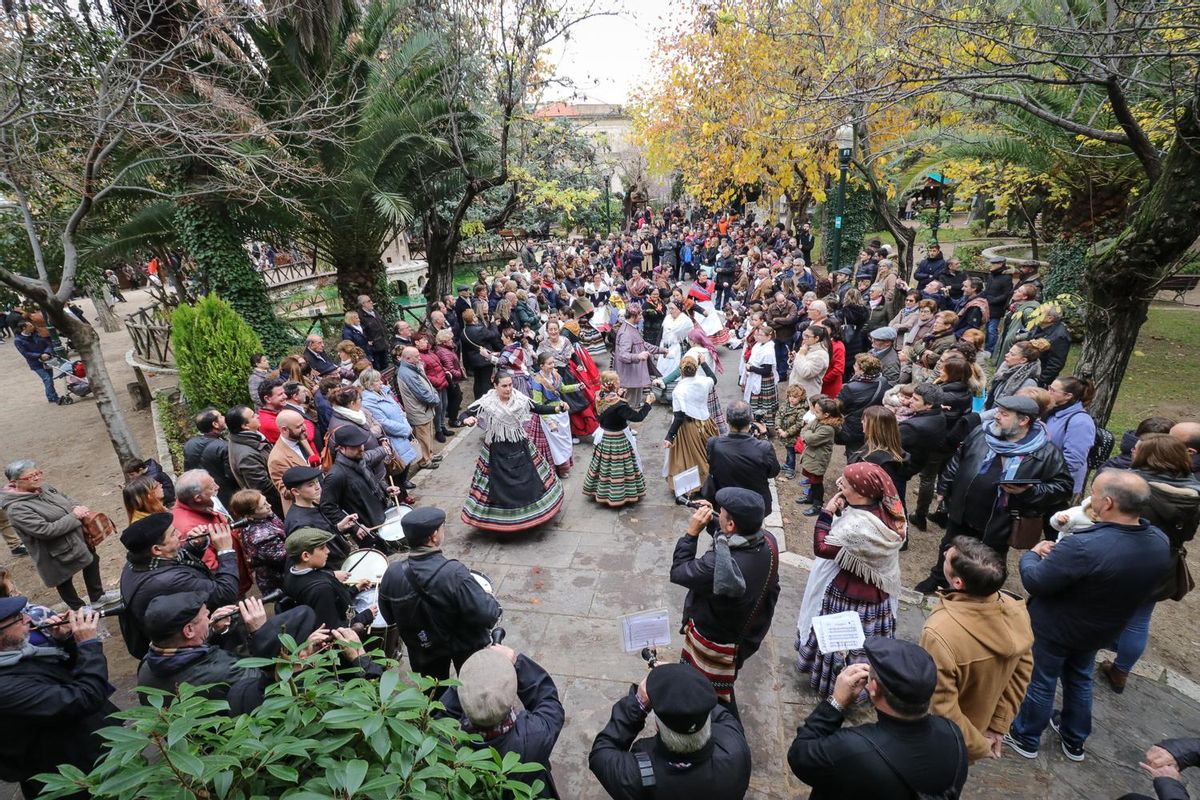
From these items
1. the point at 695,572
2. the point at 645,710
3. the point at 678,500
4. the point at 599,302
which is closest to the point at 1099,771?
the point at 695,572

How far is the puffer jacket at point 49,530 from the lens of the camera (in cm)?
448

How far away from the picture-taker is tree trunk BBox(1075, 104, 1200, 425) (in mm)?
4781

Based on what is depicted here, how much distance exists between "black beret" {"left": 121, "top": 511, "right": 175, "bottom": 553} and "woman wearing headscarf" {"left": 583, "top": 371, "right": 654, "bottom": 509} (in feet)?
13.0

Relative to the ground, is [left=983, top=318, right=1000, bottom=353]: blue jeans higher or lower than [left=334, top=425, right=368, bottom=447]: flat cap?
lower

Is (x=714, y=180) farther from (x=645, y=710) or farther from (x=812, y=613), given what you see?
(x=645, y=710)

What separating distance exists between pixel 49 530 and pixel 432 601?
147 inches

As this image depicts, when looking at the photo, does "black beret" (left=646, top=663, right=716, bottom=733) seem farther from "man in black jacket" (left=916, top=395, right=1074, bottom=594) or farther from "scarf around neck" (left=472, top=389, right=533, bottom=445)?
"scarf around neck" (left=472, top=389, right=533, bottom=445)

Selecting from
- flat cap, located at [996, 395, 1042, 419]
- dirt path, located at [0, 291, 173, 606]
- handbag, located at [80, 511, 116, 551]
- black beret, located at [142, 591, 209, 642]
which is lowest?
dirt path, located at [0, 291, 173, 606]

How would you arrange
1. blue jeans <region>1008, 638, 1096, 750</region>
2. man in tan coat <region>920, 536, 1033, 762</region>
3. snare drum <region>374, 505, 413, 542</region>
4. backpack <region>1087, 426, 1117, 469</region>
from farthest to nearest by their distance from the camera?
backpack <region>1087, 426, 1117, 469</region>, snare drum <region>374, 505, 413, 542</region>, blue jeans <region>1008, 638, 1096, 750</region>, man in tan coat <region>920, 536, 1033, 762</region>

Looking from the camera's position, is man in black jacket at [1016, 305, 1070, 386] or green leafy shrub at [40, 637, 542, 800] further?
man in black jacket at [1016, 305, 1070, 386]

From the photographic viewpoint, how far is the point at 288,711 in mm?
1916

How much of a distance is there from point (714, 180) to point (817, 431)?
1341 cm

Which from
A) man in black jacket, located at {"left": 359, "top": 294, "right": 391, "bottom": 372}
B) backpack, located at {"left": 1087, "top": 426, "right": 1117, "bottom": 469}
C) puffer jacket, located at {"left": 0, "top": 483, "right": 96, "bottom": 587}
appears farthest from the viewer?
man in black jacket, located at {"left": 359, "top": 294, "right": 391, "bottom": 372}

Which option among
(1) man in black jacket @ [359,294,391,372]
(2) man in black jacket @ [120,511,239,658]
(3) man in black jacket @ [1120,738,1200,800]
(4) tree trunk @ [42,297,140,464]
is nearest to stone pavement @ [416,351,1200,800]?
(3) man in black jacket @ [1120,738,1200,800]
